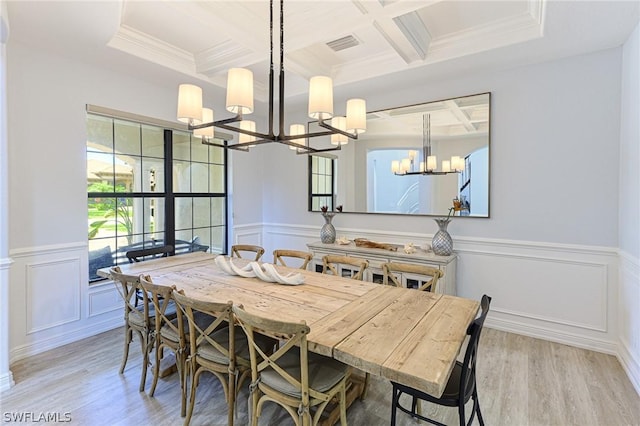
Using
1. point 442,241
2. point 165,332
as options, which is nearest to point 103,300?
point 165,332

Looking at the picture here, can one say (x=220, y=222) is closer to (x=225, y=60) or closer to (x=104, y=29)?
(x=225, y=60)

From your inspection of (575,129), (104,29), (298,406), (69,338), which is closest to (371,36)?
(575,129)

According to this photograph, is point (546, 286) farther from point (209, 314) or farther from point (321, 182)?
point (209, 314)

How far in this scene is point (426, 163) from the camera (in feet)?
12.2

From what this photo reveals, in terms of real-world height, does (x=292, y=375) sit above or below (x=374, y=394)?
above

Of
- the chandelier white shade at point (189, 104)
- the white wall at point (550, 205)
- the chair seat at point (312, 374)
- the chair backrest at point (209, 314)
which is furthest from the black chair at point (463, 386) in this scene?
the chandelier white shade at point (189, 104)

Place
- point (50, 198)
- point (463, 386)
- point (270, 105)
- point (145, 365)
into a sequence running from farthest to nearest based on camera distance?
point (50, 198), point (145, 365), point (270, 105), point (463, 386)

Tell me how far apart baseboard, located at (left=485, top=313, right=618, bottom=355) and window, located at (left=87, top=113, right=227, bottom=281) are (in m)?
3.73

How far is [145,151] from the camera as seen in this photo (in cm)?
382

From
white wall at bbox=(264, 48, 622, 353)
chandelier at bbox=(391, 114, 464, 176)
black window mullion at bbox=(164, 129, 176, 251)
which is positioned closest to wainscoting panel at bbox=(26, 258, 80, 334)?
black window mullion at bbox=(164, 129, 176, 251)

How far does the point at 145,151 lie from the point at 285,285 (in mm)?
2678

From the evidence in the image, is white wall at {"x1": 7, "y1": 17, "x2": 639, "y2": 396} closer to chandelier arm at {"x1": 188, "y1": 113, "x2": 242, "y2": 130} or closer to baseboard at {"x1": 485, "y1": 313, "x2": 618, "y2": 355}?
baseboard at {"x1": 485, "y1": 313, "x2": 618, "y2": 355}

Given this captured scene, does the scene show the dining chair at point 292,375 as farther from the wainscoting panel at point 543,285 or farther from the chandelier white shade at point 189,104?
the wainscoting panel at point 543,285

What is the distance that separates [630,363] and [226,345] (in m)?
3.08
